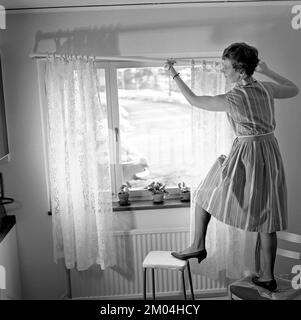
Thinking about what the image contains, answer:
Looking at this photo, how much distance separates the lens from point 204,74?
7.18 feet

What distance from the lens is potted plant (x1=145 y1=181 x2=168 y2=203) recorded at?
93.4 inches

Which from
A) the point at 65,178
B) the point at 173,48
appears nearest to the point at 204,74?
the point at 173,48

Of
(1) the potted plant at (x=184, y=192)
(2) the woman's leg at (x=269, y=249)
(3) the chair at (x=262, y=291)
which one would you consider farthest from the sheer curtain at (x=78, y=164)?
(2) the woman's leg at (x=269, y=249)

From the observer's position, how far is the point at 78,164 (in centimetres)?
223

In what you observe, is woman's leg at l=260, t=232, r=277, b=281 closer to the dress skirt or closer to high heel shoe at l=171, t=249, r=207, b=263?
the dress skirt

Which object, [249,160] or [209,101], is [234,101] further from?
[249,160]

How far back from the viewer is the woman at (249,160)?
1.55 m

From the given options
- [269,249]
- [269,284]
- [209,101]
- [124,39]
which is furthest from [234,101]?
[124,39]

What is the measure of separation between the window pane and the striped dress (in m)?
0.76

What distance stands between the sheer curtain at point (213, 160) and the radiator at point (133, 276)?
0.11 m

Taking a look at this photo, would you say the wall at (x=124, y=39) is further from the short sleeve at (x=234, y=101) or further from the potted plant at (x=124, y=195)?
the short sleeve at (x=234, y=101)

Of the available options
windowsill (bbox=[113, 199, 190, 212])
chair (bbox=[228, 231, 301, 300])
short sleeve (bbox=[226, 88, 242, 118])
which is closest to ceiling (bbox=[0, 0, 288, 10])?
short sleeve (bbox=[226, 88, 242, 118])

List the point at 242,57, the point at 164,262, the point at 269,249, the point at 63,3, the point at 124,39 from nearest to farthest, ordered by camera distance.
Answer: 1. the point at 242,57
2. the point at 269,249
3. the point at 164,262
4. the point at 63,3
5. the point at 124,39

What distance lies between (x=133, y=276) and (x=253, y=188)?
110 centimetres
